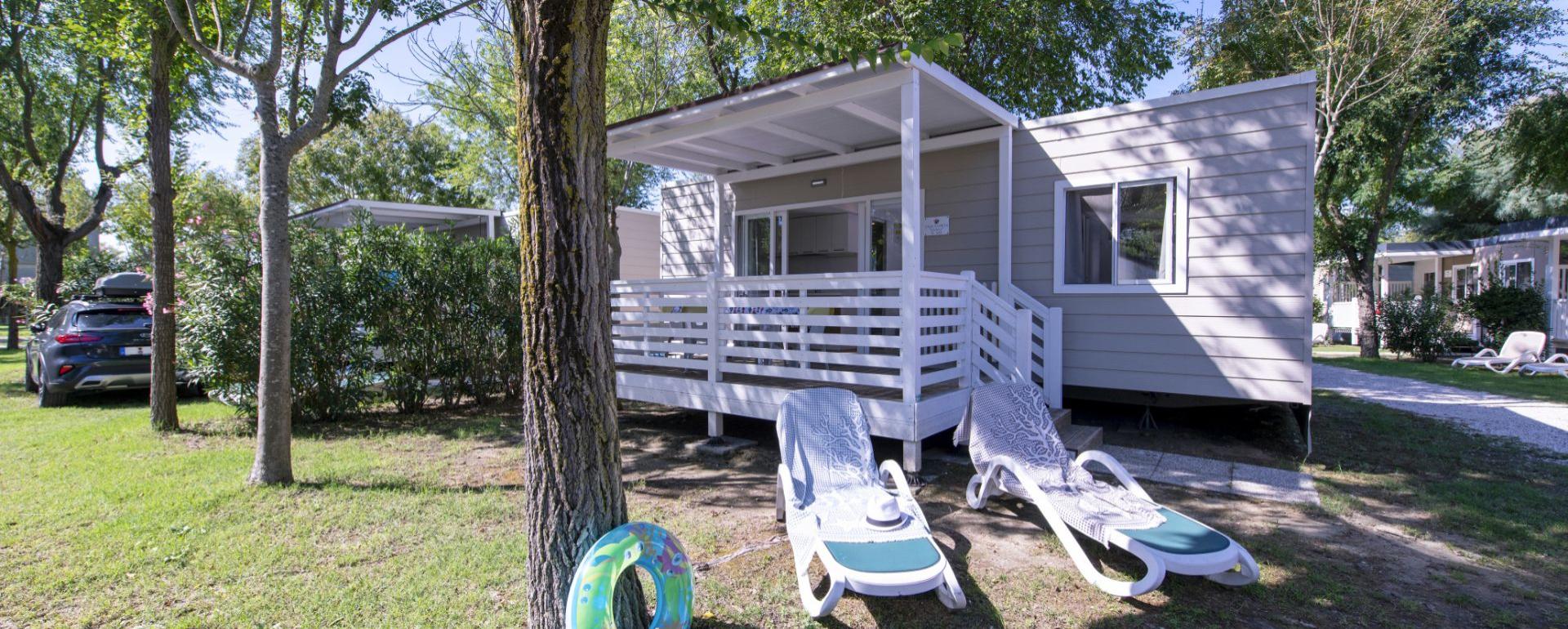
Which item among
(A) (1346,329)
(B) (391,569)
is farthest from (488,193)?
(A) (1346,329)

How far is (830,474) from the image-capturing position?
4.23 metres

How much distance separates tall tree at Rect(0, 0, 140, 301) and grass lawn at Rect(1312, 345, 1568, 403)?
22131 millimetres

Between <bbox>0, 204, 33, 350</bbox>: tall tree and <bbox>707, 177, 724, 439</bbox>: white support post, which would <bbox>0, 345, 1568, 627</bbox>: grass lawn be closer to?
<bbox>707, 177, 724, 439</bbox>: white support post

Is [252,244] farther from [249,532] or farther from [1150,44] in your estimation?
[1150,44]

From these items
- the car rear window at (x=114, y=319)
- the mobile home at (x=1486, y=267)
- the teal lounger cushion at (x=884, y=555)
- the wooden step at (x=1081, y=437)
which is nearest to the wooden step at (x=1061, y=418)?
the wooden step at (x=1081, y=437)

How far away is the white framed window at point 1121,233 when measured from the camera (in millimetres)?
6223

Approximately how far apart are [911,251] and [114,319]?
389 inches

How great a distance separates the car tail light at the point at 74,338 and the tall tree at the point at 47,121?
222 inches

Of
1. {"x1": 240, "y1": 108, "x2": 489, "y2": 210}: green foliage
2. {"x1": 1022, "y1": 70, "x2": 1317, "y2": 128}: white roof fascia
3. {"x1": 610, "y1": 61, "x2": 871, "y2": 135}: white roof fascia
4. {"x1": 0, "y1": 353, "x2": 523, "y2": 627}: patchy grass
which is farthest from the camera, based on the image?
{"x1": 240, "y1": 108, "x2": 489, "y2": 210}: green foliage

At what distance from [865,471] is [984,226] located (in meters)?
4.01

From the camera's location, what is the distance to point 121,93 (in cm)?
1330

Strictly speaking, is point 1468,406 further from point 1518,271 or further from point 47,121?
point 47,121

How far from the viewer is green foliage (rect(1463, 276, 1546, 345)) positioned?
1477cm

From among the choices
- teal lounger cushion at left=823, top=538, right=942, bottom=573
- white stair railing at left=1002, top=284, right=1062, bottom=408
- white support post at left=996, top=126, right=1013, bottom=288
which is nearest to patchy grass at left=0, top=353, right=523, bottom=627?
teal lounger cushion at left=823, top=538, right=942, bottom=573
